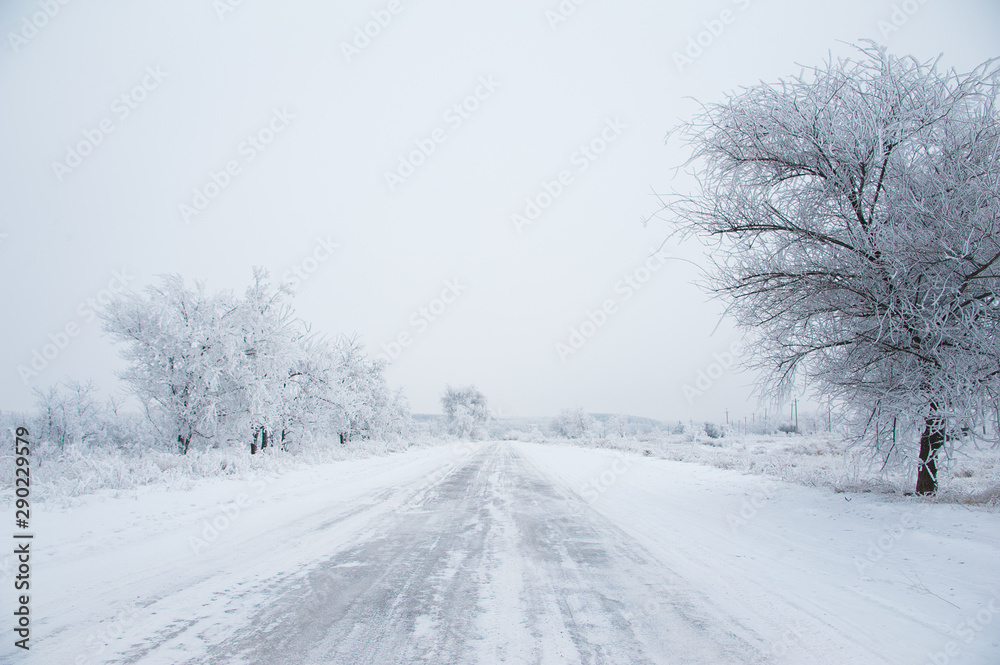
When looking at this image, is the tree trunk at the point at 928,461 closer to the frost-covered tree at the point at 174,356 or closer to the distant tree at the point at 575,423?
the frost-covered tree at the point at 174,356

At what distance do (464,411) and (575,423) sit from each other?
83.3 ft

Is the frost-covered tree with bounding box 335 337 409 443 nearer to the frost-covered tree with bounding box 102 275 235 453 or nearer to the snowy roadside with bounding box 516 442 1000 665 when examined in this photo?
the frost-covered tree with bounding box 102 275 235 453

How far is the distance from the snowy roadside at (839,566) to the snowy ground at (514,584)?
26 millimetres

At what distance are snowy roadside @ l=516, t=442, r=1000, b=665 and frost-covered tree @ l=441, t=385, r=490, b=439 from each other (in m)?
69.5

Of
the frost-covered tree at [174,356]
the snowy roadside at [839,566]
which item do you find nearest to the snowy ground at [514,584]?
the snowy roadside at [839,566]

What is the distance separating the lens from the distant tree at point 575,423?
294 feet

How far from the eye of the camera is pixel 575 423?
91.5 metres

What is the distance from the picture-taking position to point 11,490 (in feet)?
27.0

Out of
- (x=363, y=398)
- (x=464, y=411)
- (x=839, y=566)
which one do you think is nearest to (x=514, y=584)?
(x=839, y=566)

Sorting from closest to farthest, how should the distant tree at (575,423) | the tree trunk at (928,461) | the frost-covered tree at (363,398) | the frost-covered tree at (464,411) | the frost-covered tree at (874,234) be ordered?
the frost-covered tree at (874,234) < the tree trunk at (928,461) < the frost-covered tree at (363,398) < the frost-covered tree at (464,411) < the distant tree at (575,423)

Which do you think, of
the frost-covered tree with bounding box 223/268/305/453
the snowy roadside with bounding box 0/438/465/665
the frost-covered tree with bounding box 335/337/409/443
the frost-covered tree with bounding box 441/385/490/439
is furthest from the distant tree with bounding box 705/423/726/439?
the snowy roadside with bounding box 0/438/465/665

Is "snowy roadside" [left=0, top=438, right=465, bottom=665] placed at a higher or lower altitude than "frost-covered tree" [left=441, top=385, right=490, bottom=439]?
higher

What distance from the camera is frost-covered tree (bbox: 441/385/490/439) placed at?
3061 inches

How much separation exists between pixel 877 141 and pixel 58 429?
158 ft
